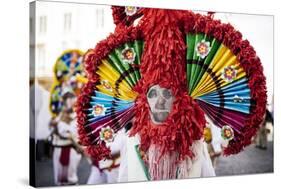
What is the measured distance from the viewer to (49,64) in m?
5.32

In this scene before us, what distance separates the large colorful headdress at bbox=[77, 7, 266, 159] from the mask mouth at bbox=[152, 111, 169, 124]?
39 mm

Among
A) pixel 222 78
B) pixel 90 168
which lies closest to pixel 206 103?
pixel 222 78

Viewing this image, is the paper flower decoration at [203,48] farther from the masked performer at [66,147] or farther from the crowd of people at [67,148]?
the masked performer at [66,147]

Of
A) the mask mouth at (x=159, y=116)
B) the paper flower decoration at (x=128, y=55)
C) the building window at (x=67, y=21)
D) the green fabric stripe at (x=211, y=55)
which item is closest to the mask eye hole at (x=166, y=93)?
the mask mouth at (x=159, y=116)

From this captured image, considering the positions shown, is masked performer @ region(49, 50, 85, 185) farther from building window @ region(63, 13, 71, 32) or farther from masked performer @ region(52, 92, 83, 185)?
building window @ region(63, 13, 71, 32)

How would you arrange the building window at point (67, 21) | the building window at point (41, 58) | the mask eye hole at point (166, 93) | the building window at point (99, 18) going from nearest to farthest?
1. the building window at point (41, 58)
2. the building window at point (67, 21)
3. the building window at point (99, 18)
4. the mask eye hole at point (166, 93)

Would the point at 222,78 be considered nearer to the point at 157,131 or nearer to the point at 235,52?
the point at 235,52

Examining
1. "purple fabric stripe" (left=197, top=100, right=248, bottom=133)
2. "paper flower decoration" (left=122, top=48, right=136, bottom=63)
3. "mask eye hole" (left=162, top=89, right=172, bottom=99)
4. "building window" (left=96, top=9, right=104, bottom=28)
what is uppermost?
"building window" (left=96, top=9, right=104, bottom=28)

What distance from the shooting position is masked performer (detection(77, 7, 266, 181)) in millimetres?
5582

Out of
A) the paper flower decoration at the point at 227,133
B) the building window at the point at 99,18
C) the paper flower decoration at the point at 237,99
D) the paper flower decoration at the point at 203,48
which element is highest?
the building window at the point at 99,18

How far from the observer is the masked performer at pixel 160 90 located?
5.58 m

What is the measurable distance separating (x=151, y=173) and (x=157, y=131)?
0.39 meters

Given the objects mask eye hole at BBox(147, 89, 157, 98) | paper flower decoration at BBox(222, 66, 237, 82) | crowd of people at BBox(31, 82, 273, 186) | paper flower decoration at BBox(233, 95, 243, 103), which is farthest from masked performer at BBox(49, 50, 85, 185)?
paper flower decoration at BBox(233, 95, 243, 103)

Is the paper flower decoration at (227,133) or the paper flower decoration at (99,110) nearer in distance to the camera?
the paper flower decoration at (99,110)
